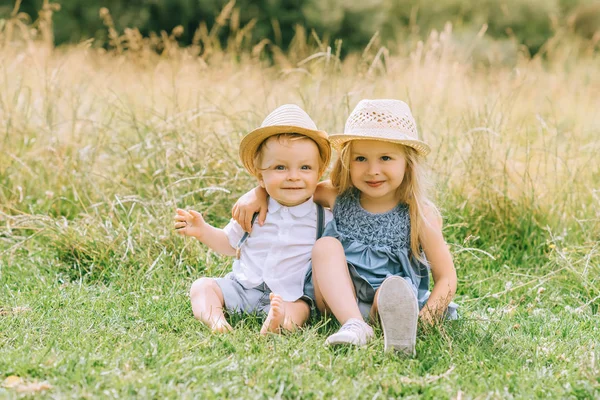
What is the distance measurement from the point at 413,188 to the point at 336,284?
0.54 metres

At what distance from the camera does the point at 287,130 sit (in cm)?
311

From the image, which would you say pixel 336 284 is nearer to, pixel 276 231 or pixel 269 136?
pixel 276 231

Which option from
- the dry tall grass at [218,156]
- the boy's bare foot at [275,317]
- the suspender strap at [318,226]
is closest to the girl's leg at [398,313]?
the boy's bare foot at [275,317]

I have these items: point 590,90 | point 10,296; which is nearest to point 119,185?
point 10,296

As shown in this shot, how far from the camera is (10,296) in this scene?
3.50 m

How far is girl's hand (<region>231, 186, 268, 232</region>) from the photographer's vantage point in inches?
128

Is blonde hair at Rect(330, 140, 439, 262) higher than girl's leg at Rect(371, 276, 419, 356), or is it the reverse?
blonde hair at Rect(330, 140, 439, 262)

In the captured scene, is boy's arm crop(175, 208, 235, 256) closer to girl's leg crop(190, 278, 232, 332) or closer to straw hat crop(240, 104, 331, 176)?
girl's leg crop(190, 278, 232, 332)

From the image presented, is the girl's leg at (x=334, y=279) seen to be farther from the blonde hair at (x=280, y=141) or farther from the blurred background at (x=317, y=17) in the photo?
the blurred background at (x=317, y=17)

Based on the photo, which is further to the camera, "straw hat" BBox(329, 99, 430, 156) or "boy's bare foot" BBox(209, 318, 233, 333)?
"straw hat" BBox(329, 99, 430, 156)

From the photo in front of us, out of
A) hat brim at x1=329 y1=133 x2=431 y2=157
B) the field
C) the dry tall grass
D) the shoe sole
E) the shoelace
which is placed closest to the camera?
the field

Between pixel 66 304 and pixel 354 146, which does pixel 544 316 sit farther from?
pixel 66 304

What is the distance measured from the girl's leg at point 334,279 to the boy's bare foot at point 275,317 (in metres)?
0.20

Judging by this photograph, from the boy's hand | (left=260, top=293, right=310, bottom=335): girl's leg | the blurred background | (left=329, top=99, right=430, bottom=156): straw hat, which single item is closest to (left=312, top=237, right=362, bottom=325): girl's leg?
(left=260, top=293, right=310, bottom=335): girl's leg
